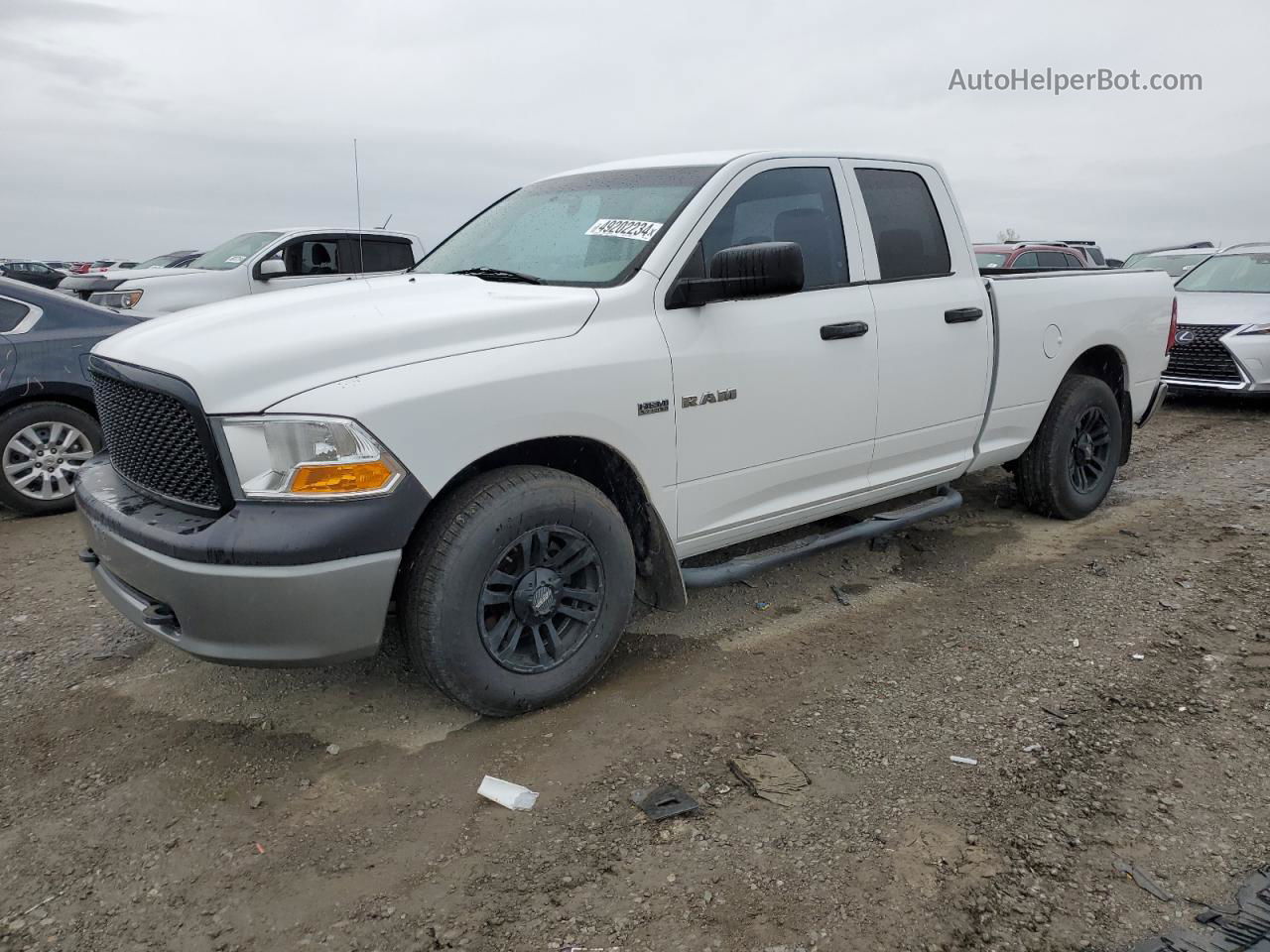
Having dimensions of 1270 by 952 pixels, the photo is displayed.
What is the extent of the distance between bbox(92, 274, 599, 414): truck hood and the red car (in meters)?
11.1

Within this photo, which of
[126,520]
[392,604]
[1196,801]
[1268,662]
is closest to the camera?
[1196,801]

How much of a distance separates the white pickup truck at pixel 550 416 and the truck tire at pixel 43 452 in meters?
2.83

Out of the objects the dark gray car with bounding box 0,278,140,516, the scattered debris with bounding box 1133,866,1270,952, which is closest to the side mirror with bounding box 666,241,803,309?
the scattered debris with bounding box 1133,866,1270,952

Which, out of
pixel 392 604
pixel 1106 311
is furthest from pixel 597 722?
pixel 1106 311

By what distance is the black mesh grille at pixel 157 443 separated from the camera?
2.81 m

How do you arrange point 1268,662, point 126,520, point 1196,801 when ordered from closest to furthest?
point 1196,801 → point 126,520 → point 1268,662

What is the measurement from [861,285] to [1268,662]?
220 centimetres

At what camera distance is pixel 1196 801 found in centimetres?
278

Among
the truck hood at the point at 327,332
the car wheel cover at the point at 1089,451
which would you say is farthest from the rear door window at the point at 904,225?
the truck hood at the point at 327,332

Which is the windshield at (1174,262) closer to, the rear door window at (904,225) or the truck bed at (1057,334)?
the truck bed at (1057,334)

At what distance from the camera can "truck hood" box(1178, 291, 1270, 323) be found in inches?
363

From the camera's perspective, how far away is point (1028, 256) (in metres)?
13.5

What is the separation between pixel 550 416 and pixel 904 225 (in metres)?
2.22

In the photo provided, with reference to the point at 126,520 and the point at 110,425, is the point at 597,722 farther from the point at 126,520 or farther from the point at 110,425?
the point at 110,425
